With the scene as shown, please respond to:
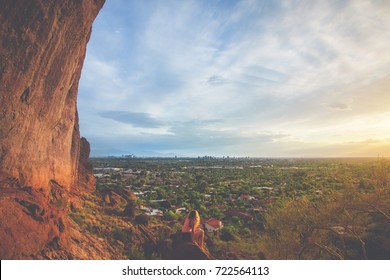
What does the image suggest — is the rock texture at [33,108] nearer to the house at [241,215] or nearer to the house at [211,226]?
the house at [211,226]

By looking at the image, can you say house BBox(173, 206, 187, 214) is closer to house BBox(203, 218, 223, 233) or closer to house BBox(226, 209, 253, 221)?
house BBox(226, 209, 253, 221)

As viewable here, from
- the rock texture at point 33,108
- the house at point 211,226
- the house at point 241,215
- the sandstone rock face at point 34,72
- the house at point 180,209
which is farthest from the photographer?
the house at point 180,209

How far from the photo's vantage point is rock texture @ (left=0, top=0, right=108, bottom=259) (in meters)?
9.02

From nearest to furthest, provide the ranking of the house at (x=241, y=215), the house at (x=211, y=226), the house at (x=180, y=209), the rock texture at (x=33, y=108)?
the rock texture at (x=33, y=108)
the house at (x=211, y=226)
the house at (x=241, y=215)
the house at (x=180, y=209)

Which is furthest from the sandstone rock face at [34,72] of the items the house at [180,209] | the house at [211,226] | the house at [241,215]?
the house at [241,215]


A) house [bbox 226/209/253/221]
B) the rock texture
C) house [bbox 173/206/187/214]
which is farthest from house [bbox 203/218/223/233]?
the rock texture

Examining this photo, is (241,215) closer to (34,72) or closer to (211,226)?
(211,226)

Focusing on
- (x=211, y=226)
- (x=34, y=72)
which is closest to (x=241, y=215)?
(x=211, y=226)

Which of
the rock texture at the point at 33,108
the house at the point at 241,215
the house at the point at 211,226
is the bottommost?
the house at the point at 241,215

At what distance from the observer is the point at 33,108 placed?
36.2 ft

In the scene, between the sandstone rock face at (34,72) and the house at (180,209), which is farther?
the house at (180,209)

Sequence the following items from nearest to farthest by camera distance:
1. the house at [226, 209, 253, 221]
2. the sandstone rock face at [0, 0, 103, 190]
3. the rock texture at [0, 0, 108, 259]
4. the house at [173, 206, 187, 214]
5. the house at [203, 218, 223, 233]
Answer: the rock texture at [0, 0, 108, 259]
the sandstone rock face at [0, 0, 103, 190]
the house at [203, 218, 223, 233]
the house at [226, 209, 253, 221]
the house at [173, 206, 187, 214]

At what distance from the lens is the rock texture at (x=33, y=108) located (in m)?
9.02

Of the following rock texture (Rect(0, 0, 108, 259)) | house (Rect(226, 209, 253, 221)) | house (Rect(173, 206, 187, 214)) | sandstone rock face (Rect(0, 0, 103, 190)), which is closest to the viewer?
rock texture (Rect(0, 0, 108, 259))
